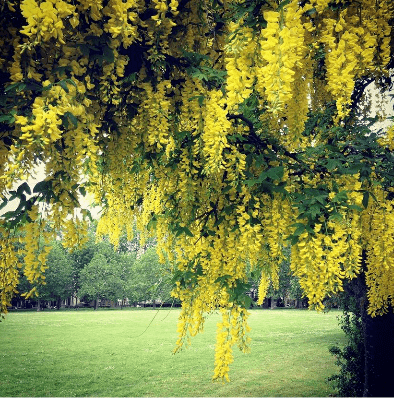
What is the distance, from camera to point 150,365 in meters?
11.2

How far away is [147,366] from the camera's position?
11.1 meters

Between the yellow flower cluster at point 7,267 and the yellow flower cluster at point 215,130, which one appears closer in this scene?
the yellow flower cluster at point 215,130

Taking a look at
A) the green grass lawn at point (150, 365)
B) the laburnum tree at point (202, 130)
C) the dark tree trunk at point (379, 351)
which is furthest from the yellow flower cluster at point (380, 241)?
the green grass lawn at point (150, 365)

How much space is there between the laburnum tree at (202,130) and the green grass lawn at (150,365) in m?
3.42

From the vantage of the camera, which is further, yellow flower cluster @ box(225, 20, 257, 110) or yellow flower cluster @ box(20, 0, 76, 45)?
yellow flower cluster @ box(225, 20, 257, 110)

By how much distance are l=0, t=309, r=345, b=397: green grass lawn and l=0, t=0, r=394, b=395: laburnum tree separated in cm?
342

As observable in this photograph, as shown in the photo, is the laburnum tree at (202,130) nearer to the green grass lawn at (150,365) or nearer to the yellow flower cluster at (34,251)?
the yellow flower cluster at (34,251)

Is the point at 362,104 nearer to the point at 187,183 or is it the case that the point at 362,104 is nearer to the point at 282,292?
the point at 187,183

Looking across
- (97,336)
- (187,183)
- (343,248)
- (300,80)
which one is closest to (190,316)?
(187,183)

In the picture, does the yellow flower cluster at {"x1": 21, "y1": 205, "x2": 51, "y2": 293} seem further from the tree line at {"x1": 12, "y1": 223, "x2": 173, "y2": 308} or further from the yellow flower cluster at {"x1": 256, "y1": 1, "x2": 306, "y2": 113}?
the tree line at {"x1": 12, "y1": 223, "x2": 173, "y2": 308}

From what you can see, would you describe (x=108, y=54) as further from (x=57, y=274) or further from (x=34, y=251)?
(x=57, y=274)

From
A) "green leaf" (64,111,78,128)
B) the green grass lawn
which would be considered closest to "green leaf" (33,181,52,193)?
"green leaf" (64,111,78,128)

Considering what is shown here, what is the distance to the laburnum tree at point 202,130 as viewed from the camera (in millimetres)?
2066

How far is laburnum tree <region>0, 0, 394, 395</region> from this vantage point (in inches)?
81.4
